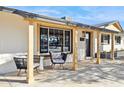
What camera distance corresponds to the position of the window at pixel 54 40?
45.1 ft

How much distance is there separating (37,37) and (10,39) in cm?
215

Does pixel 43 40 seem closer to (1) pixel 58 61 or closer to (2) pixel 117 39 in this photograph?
(1) pixel 58 61

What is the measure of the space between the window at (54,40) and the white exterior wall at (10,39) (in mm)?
1785

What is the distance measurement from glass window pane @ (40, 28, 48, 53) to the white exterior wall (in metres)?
1.56

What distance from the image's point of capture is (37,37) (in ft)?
42.8

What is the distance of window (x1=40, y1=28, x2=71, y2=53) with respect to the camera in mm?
13734

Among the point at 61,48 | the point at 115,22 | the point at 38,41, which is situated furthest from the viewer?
the point at 115,22

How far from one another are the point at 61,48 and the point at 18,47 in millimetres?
4168

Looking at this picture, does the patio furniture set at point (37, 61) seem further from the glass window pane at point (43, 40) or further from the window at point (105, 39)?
the window at point (105, 39)
